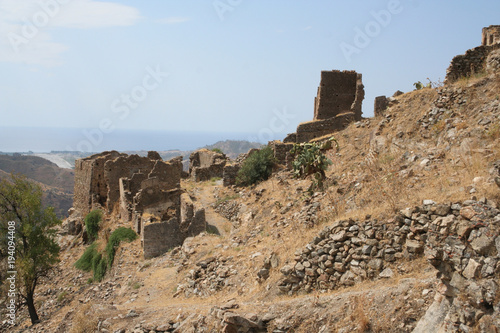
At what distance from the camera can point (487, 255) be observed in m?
5.86

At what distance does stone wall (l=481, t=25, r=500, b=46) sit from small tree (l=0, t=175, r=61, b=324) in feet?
63.8

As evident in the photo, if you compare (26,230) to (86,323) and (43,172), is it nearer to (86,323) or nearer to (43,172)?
(86,323)

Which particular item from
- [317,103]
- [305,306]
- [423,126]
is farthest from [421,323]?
[317,103]

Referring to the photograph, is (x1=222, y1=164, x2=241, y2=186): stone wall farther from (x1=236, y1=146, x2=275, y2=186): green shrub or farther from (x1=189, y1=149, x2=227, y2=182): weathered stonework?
(x1=189, y1=149, x2=227, y2=182): weathered stonework

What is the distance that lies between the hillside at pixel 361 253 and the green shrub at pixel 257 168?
372 cm

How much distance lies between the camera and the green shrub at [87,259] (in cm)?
1844

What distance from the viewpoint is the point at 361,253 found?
311 inches

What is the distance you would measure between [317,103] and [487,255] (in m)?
16.9

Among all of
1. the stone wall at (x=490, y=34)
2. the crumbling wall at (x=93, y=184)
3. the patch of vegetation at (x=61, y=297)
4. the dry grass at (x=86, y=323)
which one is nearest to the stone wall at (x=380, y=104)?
the stone wall at (x=490, y=34)

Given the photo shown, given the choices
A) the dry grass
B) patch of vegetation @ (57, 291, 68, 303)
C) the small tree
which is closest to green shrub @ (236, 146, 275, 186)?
the small tree

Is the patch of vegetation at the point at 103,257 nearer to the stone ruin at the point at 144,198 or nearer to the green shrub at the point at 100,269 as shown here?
the green shrub at the point at 100,269

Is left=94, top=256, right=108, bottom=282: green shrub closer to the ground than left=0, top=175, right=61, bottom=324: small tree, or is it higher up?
closer to the ground

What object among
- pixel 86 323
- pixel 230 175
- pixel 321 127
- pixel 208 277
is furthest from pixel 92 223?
pixel 321 127

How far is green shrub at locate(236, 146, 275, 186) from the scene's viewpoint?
20.8 meters
